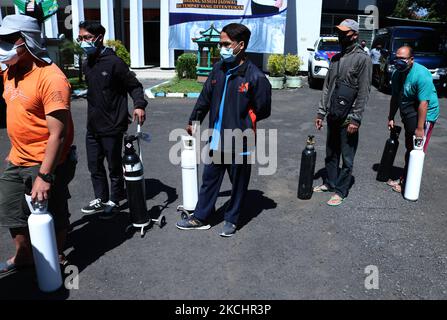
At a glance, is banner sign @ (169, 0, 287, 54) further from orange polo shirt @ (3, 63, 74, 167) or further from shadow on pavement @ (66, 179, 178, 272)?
orange polo shirt @ (3, 63, 74, 167)

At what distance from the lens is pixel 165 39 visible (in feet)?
60.7

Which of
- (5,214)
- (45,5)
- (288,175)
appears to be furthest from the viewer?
(45,5)

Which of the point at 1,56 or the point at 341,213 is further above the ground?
the point at 1,56

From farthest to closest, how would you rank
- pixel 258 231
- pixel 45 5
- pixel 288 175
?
pixel 45 5 < pixel 288 175 < pixel 258 231

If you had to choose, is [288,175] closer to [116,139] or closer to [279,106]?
[116,139]

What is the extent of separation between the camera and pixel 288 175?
19.2ft

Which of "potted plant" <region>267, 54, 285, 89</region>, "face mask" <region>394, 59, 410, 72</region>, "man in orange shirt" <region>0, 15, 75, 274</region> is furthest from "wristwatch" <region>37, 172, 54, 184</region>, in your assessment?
"potted plant" <region>267, 54, 285, 89</region>

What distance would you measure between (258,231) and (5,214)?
2294 millimetres

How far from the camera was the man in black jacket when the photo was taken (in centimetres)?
409

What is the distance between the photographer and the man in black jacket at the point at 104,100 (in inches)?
161

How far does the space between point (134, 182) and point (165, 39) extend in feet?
51.7

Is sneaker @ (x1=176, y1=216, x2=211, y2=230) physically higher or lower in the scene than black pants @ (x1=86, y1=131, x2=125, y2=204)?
lower
